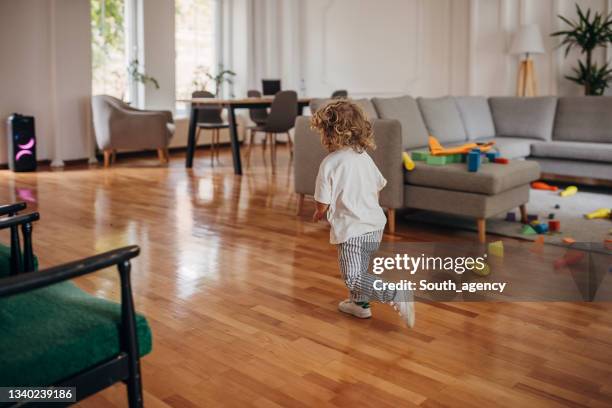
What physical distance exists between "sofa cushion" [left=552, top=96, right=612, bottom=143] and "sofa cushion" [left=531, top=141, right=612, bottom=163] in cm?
23

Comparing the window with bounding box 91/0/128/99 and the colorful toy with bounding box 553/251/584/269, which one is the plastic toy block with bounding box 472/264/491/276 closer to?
the colorful toy with bounding box 553/251/584/269

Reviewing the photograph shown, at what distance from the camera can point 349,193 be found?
238 centimetres

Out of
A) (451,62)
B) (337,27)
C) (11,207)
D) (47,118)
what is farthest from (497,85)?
(11,207)

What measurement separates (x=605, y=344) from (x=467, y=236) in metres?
1.68

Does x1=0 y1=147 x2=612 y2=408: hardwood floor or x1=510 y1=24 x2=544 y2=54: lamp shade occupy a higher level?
x1=510 y1=24 x2=544 y2=54: lamp shade

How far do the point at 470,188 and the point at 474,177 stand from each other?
7 centimetres

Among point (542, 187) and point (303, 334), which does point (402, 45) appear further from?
point (303, 334)

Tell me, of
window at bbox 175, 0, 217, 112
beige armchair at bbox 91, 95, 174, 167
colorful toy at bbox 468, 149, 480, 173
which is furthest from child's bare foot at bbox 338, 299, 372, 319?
window at bbox 175, 0, 217, 112

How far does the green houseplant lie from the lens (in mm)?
6898

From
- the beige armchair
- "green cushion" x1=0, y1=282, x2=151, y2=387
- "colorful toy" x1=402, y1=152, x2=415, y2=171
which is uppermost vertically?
the beige armchair

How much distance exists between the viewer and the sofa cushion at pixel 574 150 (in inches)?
216

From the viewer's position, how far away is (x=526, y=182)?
13.6 feet

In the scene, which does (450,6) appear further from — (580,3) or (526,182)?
(526,182)

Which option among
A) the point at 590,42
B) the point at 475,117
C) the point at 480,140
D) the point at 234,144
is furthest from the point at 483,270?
the point at 590,42
